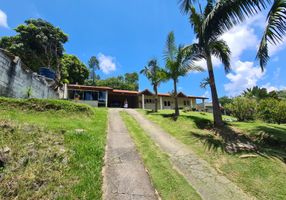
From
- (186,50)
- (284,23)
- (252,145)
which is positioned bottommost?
(252,145)

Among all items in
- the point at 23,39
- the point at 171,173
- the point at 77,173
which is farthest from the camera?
the point at 23,39

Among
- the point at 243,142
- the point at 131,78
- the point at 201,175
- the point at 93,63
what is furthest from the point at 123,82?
the point at 201,175

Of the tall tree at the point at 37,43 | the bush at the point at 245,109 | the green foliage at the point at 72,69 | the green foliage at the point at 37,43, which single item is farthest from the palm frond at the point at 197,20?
the green foliage at the point at 72,69

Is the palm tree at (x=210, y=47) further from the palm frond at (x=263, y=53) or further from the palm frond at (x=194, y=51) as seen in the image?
the palm frond at (x=263, y=53)

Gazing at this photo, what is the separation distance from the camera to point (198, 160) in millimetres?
6957

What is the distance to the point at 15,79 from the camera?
11.7 m

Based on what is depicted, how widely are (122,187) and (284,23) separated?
21.4 ft

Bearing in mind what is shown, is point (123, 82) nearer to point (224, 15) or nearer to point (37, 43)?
point (37, 43)

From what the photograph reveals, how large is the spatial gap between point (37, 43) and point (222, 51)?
84.9 ft

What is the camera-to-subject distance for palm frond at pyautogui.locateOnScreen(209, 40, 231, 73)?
1167 centimetres

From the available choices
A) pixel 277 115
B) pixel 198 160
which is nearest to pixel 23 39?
pixel 198 160

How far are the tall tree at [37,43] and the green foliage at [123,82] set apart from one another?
20.5m

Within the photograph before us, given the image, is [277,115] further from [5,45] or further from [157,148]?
[5,45]

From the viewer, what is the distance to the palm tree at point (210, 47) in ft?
36.4
